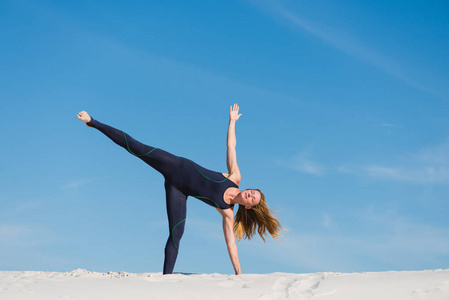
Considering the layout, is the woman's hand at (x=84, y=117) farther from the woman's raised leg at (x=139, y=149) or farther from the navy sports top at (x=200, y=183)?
the navy sports top at (x=200, y=183)

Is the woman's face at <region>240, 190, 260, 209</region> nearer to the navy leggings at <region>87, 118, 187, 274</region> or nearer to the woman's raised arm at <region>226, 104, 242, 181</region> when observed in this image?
the woman's raised arm at <region>226, 104, 242, 181</region>

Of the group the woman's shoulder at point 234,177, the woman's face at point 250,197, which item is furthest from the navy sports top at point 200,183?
the woman's face at point 250,197

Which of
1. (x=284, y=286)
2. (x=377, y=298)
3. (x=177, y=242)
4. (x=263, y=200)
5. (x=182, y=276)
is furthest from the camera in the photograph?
(x=263, y=200)

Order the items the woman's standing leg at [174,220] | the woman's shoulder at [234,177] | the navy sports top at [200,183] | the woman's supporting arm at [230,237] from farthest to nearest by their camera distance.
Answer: the woman's shoulder at [234,177], the navy sports top at [200,183], the woman's supporting arm at [230,237], the woman's standing leg at [174,220]

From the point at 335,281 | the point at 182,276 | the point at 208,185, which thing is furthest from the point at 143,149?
the point at 335,281

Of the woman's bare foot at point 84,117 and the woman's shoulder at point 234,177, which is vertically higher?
the woman's bare foot at point 84,117

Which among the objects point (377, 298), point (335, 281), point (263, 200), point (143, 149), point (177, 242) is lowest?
point (377, 298)

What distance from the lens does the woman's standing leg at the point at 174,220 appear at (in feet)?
21.6

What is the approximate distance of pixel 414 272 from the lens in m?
6.05

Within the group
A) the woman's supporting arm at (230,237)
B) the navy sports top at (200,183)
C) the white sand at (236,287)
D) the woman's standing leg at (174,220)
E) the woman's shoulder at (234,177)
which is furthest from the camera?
the woman's shoulder at (234,177)

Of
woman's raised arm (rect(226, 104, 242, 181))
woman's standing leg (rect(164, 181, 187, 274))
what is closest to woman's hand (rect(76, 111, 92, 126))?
woman's standing leg (rect(164, 181, 187, 274))

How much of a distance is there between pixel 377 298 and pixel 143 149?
3530mm

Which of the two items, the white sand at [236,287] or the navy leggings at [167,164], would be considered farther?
the navy leggings at [167,164]

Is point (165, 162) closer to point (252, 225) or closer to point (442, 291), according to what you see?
point (252, 225)
